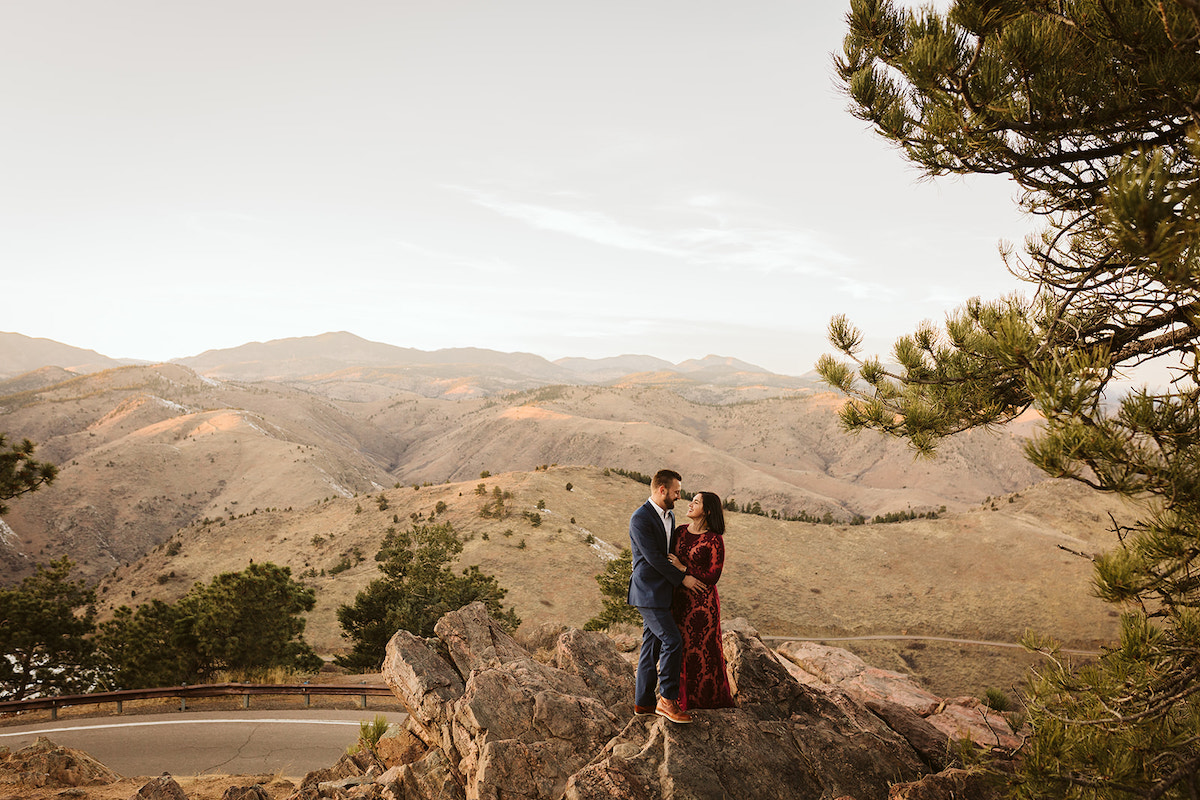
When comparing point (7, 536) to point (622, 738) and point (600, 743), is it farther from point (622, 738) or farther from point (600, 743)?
point (622, 738)

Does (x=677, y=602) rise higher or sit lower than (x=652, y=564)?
lower

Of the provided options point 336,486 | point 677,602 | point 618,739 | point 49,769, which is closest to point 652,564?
point 677,602

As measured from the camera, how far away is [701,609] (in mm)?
6523

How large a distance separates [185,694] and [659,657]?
46.5 ft

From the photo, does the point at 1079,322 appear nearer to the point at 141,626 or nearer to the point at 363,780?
the point at 363,780

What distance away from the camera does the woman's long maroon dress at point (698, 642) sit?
6477mm

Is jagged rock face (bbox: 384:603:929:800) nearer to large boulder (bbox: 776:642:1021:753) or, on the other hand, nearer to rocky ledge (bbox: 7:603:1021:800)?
rocky ledge (bbox: 7:603:1021:800)

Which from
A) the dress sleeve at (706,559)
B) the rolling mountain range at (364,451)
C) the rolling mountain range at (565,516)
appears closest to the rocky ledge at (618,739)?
the dress sleeve at (706,559)

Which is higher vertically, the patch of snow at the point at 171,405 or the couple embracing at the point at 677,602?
the couple embracing at the point at 677,602

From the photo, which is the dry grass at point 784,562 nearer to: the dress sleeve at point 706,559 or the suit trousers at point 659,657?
the suit trousers at point 659,657

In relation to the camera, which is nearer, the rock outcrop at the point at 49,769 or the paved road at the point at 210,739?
the rock outcrop at the point at 49,769

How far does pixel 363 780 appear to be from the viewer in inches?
292

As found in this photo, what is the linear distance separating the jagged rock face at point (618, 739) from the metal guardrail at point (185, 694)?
7.25 meters

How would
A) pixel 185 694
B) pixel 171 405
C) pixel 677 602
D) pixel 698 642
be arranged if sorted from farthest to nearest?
pixel 171 405 → pixel 185 694 → pixel 677 602 → pixel 698 642
